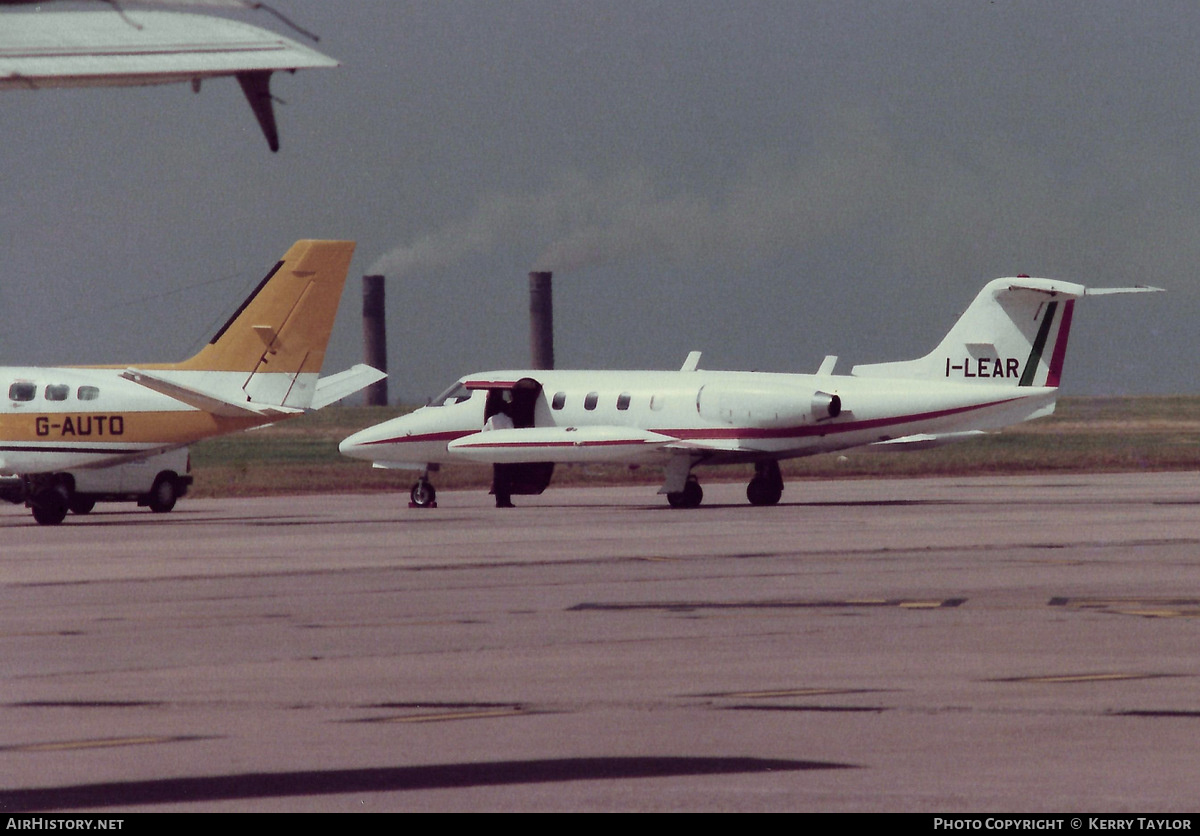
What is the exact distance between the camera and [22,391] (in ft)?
135

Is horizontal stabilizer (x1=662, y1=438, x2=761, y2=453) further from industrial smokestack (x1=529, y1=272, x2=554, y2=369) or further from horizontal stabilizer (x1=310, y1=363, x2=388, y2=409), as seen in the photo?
industrial smokestack (x1=529, y1=272, x2=554, y2=369)

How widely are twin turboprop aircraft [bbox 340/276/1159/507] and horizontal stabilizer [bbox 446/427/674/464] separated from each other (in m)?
0.03

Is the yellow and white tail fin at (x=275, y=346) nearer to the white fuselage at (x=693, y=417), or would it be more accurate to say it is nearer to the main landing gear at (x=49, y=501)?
the main landing gear at (x=49, y=501)

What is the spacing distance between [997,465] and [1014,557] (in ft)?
149

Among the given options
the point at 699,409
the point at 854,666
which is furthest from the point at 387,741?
the point at 699,409

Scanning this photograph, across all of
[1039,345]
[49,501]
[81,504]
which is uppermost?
[1039,345]

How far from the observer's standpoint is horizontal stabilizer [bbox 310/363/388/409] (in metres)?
45.0

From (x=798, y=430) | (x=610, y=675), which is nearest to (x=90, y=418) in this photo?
(x=798, y=430)

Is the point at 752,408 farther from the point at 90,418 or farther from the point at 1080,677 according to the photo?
the point at 1080,677

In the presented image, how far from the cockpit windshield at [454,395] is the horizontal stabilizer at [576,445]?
9.49 ft

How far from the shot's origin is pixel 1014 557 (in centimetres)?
2655

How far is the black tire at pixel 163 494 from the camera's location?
45.4 metres

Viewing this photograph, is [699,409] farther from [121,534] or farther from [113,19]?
[113,19]

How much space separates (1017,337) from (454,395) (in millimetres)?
13277
